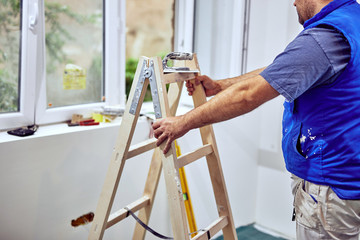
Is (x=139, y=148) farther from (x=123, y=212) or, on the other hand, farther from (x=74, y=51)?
(x=74, y=51)

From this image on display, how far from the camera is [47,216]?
180 cm

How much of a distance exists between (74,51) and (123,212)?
1005 millimetres

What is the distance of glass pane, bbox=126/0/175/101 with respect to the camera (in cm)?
810

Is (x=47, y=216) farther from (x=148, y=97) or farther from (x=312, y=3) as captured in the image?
(x=148, y=97)

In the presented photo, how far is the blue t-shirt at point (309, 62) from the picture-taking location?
1.18 m

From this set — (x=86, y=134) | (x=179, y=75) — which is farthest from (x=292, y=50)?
(x=86, y=134)

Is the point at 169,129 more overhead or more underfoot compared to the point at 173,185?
more overhead

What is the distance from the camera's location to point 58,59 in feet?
6.72

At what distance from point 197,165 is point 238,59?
0.78 meters

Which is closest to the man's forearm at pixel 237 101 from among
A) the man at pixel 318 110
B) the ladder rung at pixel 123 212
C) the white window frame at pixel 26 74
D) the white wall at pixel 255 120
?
the man at pixel 318 110

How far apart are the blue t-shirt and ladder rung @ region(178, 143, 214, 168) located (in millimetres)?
462

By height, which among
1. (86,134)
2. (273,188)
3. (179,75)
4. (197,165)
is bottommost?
(273,188)

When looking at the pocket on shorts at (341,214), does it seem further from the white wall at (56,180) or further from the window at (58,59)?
the window at (58,59)

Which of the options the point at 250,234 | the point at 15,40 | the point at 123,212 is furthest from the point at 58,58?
the point at 250,234
